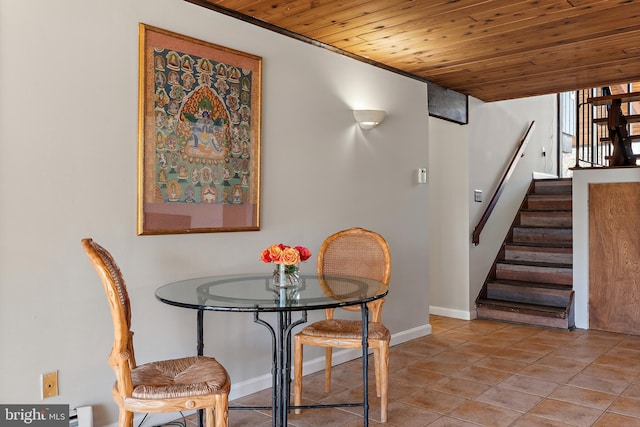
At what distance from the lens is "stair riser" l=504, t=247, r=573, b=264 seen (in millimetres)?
5309

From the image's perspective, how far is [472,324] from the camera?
4914 millimetres

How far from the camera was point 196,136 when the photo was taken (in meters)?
2.73

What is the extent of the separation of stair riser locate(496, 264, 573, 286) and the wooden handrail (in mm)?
646

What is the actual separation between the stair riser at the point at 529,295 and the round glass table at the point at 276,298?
121 inches

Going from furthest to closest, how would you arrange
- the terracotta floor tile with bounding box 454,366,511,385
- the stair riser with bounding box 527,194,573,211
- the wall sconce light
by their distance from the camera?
the stair riser with bounding box 527,194,573,211
the wall sconce light
the terracotta floor tile with bounding box 454,366,511,385

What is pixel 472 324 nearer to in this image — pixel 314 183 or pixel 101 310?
pixel 314 183

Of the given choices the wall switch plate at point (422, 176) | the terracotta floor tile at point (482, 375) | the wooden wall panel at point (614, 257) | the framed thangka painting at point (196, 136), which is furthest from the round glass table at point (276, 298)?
the wooden wall panel at point (614, 257)

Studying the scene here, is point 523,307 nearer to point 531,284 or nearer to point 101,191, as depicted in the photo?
point 531,284

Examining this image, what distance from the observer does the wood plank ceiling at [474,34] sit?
2889 mm

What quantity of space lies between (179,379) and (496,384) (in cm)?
210

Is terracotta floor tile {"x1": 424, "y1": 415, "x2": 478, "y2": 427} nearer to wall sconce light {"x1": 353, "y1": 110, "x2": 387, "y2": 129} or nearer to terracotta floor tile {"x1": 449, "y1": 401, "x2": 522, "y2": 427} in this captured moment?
terracotta floor tile {"x1": 449, "y1": 401, "x2": 522, "y2": 427}

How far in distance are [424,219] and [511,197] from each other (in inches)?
77.9

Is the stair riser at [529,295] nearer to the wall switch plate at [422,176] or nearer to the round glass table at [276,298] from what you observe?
the wall switch plate at [422,176]

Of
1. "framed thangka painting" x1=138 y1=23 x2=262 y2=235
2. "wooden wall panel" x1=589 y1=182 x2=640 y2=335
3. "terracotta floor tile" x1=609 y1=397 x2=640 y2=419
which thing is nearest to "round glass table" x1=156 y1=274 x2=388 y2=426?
"framed thangka painting" x1=138 y1=23 x2=262 y2=235
